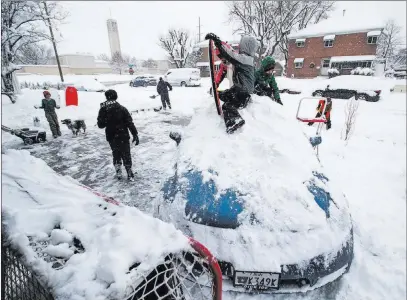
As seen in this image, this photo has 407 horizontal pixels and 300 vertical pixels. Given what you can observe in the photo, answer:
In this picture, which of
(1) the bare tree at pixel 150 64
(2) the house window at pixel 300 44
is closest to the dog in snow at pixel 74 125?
(2) the house window at pixel 300 44

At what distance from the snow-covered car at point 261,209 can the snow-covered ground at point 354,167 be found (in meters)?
0.32

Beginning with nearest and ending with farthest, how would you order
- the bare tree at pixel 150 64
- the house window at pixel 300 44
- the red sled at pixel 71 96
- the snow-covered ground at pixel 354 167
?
the snow-covered ground at pixel 354 167, the red sled at pixel 71 96, the house window at pixel 300 44, the bare tree at pixel 150 64

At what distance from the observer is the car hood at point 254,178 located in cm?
197

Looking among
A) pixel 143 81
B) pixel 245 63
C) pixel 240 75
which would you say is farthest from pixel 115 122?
pixel 143 81

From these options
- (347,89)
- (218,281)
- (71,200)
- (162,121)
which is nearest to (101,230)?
(71,200)

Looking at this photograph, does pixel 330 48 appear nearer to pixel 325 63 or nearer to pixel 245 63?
pixel 325 63

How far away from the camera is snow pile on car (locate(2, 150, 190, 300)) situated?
1.17 metres

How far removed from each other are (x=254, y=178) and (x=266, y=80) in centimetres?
282

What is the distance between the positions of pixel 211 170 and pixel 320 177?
1102mm

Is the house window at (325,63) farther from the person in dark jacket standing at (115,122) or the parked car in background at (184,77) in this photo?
the person in dark jacket standing at (115,122)

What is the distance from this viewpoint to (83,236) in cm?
145

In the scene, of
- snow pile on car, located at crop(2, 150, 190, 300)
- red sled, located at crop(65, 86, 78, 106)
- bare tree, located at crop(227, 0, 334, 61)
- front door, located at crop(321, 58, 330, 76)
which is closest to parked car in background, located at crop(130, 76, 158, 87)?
bare tree, located at crop(227, 0, 334, 61)

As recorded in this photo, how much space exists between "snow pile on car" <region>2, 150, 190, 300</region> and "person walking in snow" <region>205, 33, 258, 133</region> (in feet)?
5.48

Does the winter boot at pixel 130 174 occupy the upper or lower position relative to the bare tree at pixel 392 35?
lower
